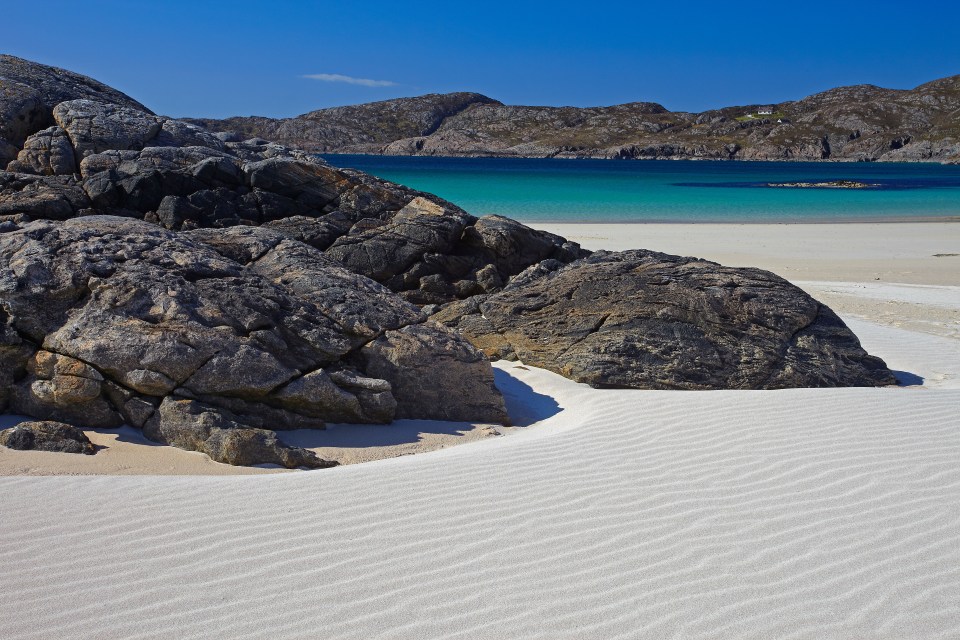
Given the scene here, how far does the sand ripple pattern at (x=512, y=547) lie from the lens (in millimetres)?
3629

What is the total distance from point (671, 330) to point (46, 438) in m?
6.29

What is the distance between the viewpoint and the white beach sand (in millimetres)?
3648

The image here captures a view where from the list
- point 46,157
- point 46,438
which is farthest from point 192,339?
point 46,157

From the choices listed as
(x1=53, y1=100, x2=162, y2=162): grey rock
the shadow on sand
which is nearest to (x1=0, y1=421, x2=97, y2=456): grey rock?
the shadow on sand

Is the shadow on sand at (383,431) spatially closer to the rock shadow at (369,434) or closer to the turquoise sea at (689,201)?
the rock shadow at (369,434)

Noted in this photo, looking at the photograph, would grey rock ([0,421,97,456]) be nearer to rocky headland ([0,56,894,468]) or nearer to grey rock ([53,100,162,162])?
rocky headland ([0,56,894,468])

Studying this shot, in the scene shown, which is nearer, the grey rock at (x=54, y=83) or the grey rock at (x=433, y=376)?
the grey rock at (x=433, y=376)

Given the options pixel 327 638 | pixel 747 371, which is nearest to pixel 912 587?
pixel 327 638

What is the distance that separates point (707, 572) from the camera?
13.5 feet

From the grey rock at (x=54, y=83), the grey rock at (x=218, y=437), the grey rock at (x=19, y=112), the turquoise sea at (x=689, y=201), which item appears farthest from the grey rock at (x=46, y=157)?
the turquoise sea at (x=689, y=201)

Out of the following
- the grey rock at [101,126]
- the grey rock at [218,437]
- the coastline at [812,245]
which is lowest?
the grey rock at [218,437]

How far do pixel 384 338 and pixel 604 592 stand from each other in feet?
13.7

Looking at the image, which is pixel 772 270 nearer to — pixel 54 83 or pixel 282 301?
pixel 282 301

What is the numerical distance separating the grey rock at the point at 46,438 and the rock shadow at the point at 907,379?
8663 millimetres
